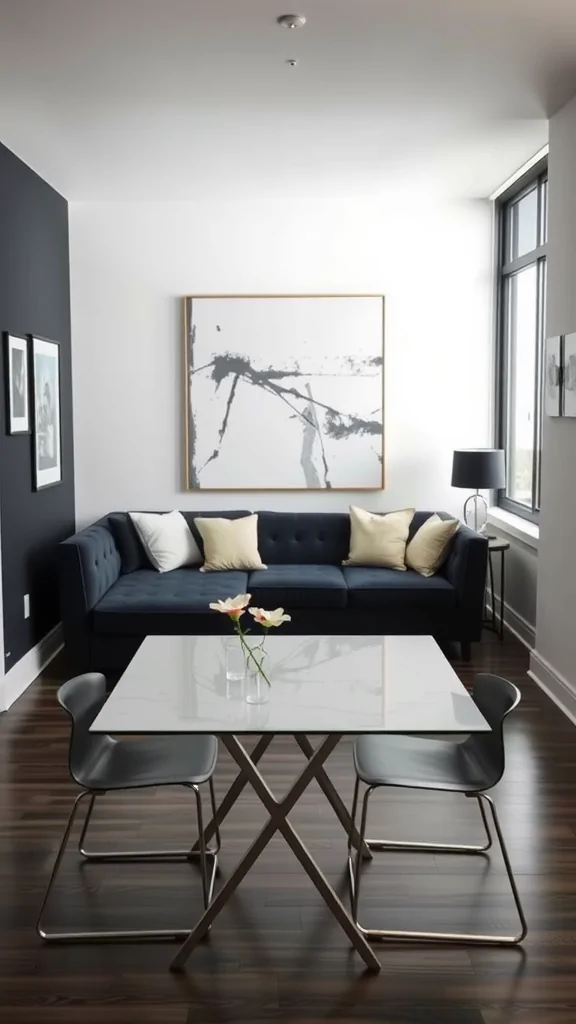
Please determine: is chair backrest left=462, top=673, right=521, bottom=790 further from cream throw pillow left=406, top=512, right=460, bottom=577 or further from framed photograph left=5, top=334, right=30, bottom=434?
framed photograph left=5, top=334, right=30, bottom=434

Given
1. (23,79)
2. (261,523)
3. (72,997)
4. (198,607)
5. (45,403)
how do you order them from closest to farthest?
(72,997), (23,79), (198,607), (45,403), (261,523)

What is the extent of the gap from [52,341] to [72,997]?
14.6ft

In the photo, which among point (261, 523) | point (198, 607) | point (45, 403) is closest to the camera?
point (198, 607)

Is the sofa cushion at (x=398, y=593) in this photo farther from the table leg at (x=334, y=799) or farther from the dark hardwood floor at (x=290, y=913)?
the table leg at (x=334, y=799)

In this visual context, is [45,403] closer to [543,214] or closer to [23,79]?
[23,79]

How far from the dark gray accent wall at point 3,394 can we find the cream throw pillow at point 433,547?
7.92ft

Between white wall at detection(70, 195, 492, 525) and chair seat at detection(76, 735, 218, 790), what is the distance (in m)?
3.77

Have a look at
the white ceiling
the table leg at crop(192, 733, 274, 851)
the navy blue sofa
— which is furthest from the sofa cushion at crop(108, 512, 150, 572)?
the table leg at crop(192, 733, 274, 851)

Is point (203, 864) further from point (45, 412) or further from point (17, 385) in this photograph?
point (45, 412)

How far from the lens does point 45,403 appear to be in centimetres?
593

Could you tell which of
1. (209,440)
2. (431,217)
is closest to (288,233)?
(431,217)

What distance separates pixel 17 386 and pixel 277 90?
2.18 meters

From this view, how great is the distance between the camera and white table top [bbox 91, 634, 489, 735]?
256 cm

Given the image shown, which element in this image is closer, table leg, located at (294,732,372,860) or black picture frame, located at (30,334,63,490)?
table leg, located at (294,732,372,860)
